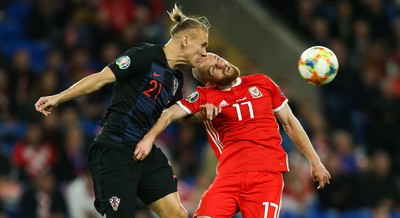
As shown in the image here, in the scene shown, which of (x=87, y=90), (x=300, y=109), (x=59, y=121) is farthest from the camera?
(x=300, y=109)

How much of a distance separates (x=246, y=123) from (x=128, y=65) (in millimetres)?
1103

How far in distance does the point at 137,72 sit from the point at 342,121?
23.6 feet

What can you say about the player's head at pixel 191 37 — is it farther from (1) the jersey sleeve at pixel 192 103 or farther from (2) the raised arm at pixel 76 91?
(2) the raised arm at pixel 76 91

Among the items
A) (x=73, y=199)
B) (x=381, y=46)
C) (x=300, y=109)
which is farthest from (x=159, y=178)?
(x=381, y=46)

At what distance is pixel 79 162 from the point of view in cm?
1144

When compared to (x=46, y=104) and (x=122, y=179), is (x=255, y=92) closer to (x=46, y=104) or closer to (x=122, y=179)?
(x=122, y=179)

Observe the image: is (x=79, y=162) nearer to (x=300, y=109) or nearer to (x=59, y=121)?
(x=59, y=121)

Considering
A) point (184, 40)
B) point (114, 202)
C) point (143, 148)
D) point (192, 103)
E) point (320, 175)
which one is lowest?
point (114, 202)

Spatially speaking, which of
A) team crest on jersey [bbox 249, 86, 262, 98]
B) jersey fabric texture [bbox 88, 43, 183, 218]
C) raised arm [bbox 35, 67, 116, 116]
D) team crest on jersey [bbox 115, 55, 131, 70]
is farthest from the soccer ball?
raised arm [bbox 35, 67, 116, 116]

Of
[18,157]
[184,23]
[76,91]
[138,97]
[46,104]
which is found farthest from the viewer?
[18,157]

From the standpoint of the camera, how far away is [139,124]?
23.5 ft

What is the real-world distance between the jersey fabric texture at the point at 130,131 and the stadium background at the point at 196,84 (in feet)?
9.35

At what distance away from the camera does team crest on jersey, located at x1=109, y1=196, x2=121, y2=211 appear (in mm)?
7035

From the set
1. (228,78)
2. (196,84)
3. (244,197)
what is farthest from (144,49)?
(196,84)
